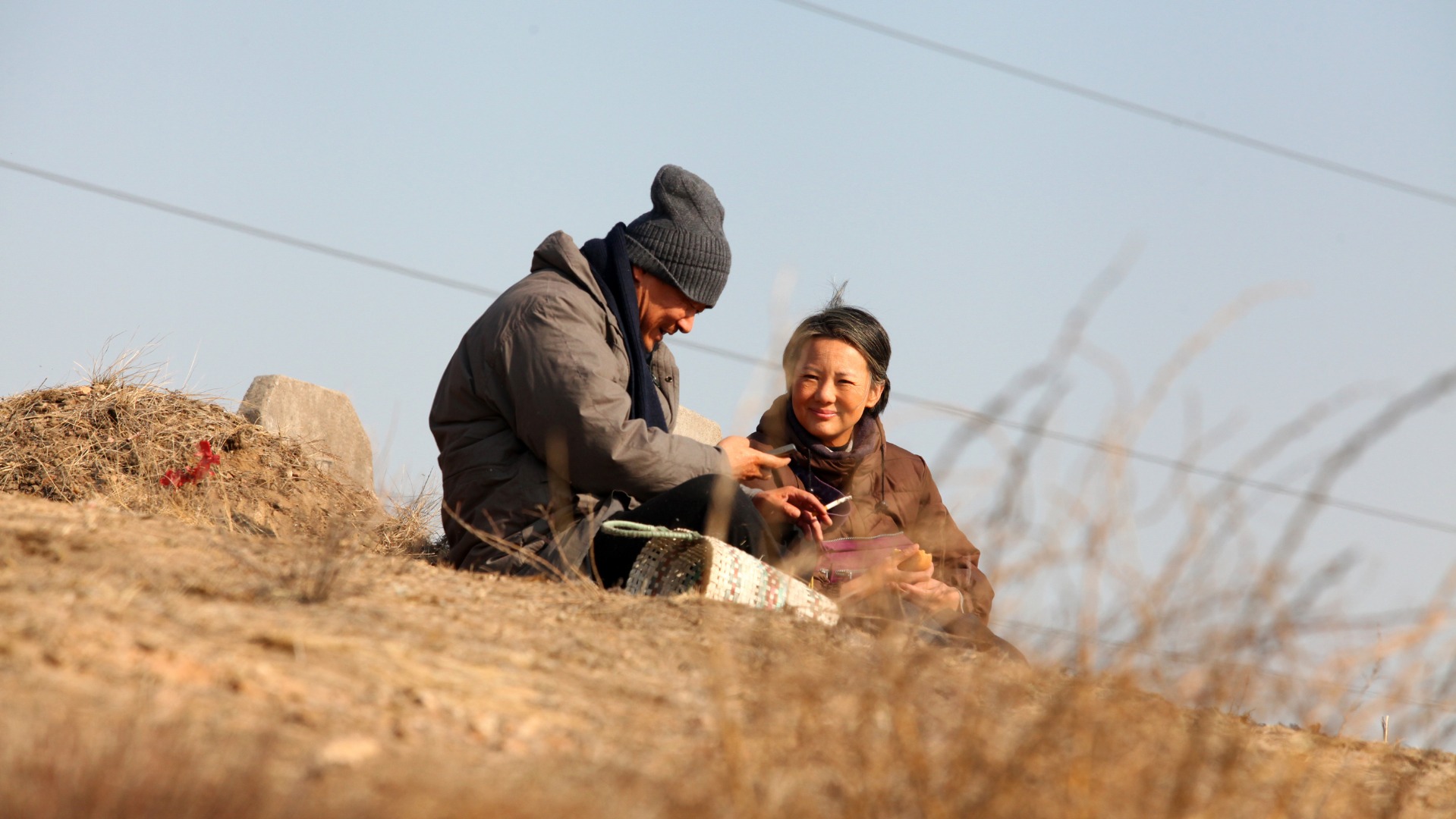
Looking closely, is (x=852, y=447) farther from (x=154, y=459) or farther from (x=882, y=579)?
(x=154, y=459)

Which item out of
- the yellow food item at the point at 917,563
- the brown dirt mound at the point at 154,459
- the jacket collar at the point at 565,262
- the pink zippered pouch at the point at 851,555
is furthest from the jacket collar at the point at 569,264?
the brown dirt mound at the point at 154,459

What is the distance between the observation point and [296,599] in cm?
264

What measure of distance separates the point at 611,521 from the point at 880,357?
1.75 metres

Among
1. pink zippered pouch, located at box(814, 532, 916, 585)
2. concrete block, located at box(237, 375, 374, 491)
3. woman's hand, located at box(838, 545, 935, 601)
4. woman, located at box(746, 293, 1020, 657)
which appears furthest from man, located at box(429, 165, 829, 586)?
concrete block, located at box(237, 375, 374, 491)

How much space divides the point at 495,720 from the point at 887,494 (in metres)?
3.00

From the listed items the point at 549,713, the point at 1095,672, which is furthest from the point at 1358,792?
the point at 549,713

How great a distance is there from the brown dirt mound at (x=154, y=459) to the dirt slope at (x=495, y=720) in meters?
3.35

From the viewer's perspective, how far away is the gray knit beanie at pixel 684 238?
4379 millimetres

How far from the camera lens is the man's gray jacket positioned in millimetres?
3713

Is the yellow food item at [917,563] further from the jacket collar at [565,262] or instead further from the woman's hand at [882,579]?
the jacket collar at [565,262]

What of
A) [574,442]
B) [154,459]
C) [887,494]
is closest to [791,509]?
[574,442]

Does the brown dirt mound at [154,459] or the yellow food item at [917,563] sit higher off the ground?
the yellow food item at [917,563]

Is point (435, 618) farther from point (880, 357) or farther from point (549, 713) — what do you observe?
point (880, 357)

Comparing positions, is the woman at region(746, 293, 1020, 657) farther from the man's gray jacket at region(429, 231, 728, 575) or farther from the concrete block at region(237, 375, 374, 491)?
the concrete block at region(237, 375, 374, 491)
